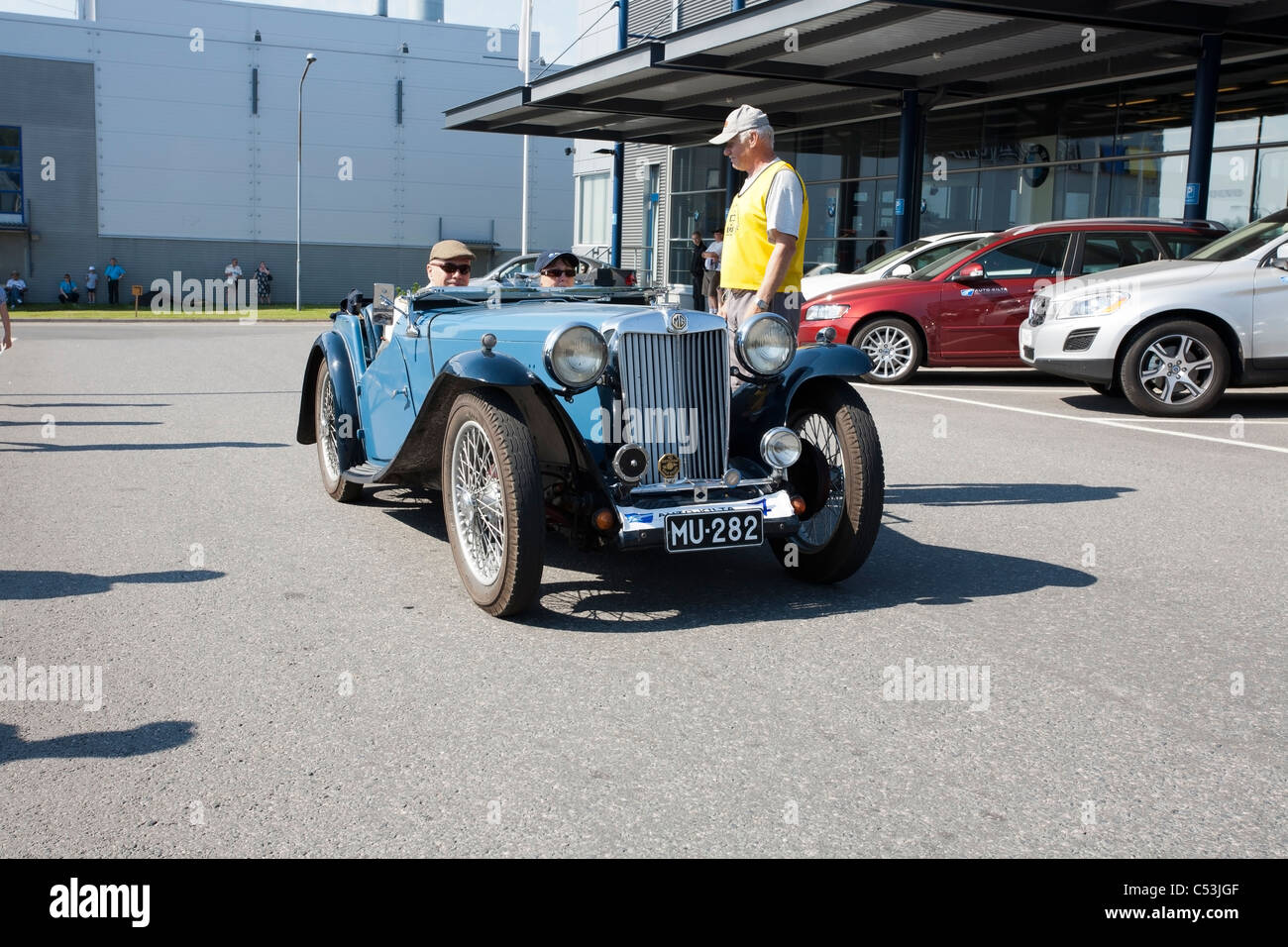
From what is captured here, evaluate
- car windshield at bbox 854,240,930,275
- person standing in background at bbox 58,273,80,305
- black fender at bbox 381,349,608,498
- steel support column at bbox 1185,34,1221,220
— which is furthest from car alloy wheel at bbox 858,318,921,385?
person standing in background at bbox 58,273,80,305

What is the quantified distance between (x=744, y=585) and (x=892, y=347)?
9068mm

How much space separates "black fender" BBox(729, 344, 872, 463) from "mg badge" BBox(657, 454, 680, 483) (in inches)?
19.8

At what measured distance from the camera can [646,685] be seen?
3.92 meters

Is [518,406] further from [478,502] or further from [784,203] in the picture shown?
[784,203]

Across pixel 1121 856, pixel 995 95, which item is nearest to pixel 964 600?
pixel 1121 856

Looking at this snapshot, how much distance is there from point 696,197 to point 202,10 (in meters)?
23.8

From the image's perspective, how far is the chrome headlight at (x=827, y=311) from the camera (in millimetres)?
13555

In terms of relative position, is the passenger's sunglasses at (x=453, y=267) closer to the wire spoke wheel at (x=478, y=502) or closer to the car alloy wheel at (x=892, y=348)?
the wire spoke wheel at (x=478, y=502)

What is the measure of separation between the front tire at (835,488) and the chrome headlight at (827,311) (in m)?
8.27

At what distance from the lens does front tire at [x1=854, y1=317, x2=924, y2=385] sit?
44.8 ft

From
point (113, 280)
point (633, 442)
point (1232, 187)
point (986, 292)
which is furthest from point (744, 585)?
point (113, 280)

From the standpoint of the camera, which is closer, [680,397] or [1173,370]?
[680,397]
